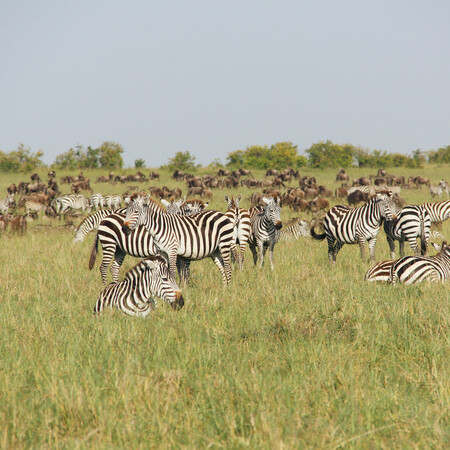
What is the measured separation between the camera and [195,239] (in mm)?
10117

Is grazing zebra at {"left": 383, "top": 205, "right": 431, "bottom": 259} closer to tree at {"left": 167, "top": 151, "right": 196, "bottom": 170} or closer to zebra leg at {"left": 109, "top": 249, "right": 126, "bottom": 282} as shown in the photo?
zebra leg at {"left": 109, "top": 249, "right": 126, "bottom": 282}

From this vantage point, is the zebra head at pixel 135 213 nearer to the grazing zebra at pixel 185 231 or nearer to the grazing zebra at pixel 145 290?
the grazing zebra at pixel 185 231

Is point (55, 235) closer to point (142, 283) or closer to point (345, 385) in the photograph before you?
point (142, 283)

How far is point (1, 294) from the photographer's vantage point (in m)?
8.66

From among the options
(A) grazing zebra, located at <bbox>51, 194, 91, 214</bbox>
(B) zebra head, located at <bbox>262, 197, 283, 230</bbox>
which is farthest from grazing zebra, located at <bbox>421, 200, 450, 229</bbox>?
(A) grazing zebra, located at <bbox>51, 194, 91, 214</bbox>

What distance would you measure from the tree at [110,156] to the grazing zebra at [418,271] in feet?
192

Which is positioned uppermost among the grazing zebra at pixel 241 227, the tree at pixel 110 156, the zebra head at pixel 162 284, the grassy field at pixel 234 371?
the tree at pixel 110 156

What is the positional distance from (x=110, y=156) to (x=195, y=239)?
5869 cm

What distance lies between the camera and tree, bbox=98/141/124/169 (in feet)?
215

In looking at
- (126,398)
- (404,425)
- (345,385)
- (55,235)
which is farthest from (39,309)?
(55,235)

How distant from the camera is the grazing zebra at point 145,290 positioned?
661 centimetres

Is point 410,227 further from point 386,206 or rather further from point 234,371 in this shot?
point 234,371

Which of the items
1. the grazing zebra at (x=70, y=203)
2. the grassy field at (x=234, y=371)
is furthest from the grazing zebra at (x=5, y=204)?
the grassy field at (x=234, y=371)

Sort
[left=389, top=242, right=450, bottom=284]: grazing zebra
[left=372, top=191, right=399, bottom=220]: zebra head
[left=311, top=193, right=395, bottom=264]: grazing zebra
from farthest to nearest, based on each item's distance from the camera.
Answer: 1. [left=311, top=193, right=395, bottom=264]: grazing zebra
2. [left=372, top=191, right=399, bottom=220]: zebra head
3. [left=389, top=242, right=450, bottom=284]: grazing zebra
